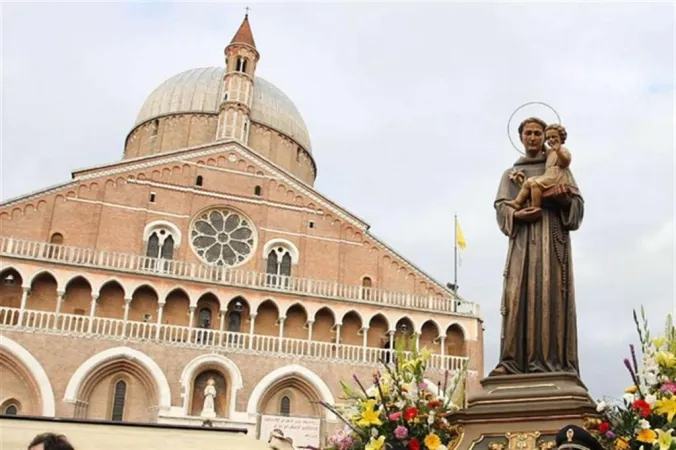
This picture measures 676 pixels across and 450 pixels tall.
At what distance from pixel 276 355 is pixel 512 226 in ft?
75.0

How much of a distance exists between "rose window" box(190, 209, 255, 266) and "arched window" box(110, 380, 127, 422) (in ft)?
20.8

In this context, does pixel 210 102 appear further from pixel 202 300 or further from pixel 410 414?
pixel 410 414

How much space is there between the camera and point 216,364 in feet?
91.0

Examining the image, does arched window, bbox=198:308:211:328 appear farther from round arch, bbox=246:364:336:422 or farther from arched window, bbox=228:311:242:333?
round arch, bbox=246:364:336:422

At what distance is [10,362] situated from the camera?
25656 millimetres

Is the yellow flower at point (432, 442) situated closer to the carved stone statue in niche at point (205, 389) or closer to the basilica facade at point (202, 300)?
the basilica facade at point (202, 300)

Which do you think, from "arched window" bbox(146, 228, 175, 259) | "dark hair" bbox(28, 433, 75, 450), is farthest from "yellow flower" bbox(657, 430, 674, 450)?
"arched window" bbox(146, 228, 175, 259)

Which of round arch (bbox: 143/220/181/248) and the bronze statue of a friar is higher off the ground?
round arch (bbox: 143/220/181/248)

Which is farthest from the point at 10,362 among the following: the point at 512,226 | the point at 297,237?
the point at 512,226

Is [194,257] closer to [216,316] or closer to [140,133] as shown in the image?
[216,316]

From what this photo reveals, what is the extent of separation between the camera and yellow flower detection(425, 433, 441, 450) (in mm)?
5353

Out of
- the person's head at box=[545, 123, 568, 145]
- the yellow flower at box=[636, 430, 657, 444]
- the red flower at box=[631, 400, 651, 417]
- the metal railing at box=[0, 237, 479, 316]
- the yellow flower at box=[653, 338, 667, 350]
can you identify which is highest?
the metal railing at box=[0, 237, 479, 316]

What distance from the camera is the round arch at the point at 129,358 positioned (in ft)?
85.3

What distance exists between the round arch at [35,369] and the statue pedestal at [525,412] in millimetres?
22935
